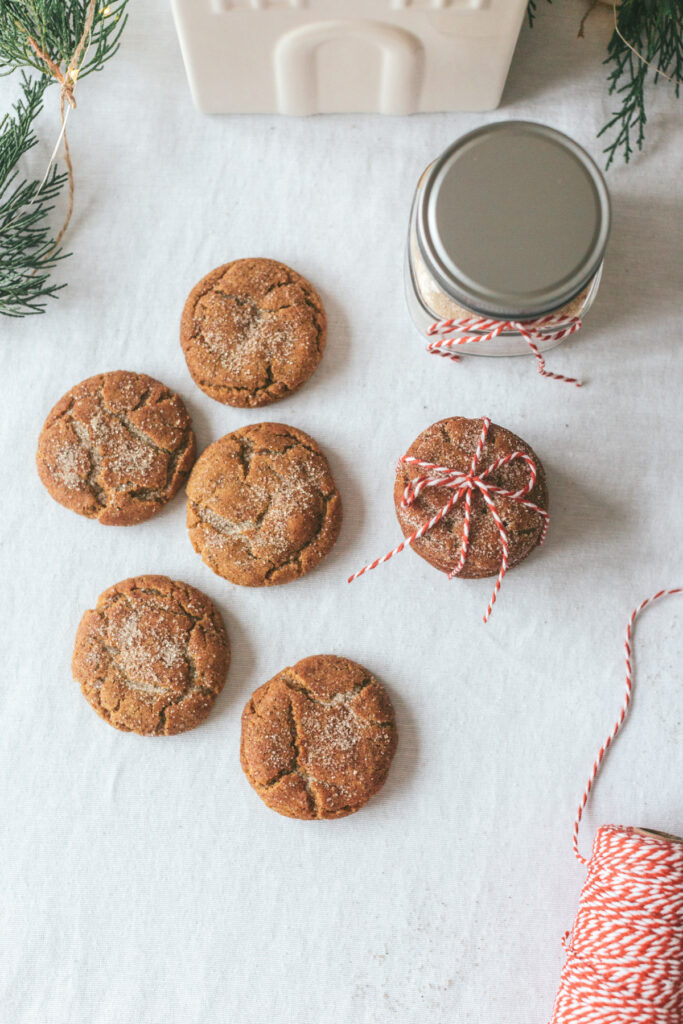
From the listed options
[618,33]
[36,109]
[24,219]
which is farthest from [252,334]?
[618,33]

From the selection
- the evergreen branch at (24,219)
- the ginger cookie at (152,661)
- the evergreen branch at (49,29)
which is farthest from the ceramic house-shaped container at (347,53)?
the ginger cookie at (152,661)

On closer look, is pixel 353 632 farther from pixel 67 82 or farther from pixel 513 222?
pixel 67 82

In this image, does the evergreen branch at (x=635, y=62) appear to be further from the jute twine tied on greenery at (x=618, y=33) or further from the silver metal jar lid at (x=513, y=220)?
the silver metal jar lid at (x=513, y=220)

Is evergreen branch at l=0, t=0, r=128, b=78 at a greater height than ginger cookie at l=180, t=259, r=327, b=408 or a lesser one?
greater

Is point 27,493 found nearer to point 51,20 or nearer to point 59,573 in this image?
point 59,573

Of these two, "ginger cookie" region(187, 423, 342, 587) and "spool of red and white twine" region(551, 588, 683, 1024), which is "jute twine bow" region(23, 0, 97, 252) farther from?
"spool of red and white twine" region(551, 588, 683, 1024)

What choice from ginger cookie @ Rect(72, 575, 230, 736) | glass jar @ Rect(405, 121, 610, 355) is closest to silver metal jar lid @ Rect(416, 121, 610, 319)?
glass jar @ Rect(405, 121, 610, 355)
